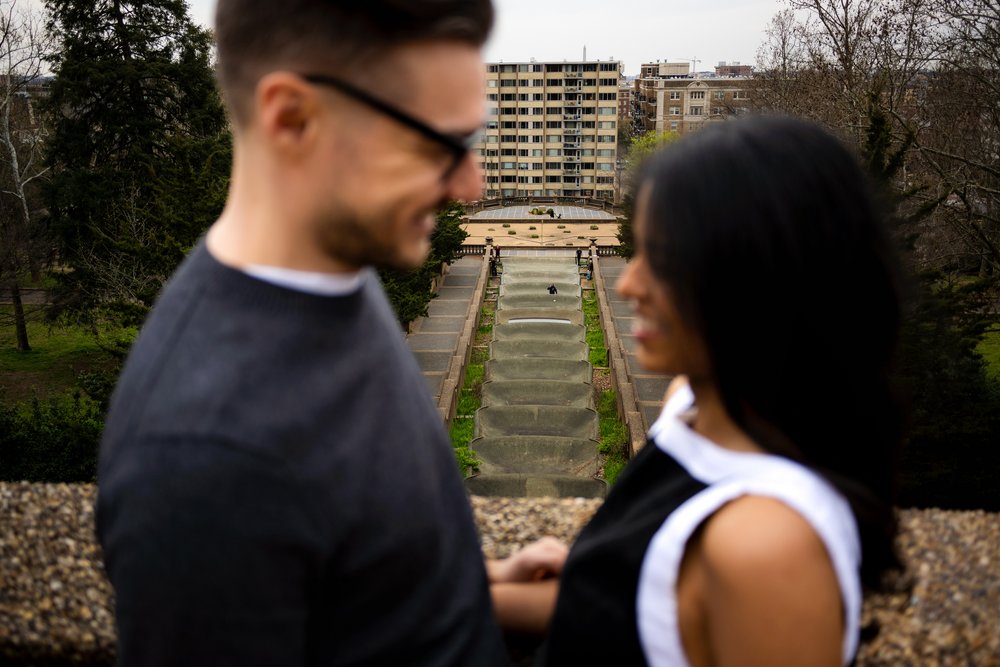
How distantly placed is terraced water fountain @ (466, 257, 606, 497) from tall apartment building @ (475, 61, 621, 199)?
51.2m

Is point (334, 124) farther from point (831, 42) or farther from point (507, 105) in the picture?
point (507, 105)

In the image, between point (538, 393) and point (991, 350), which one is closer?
point (538, 393)

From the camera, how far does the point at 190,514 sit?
1.12m

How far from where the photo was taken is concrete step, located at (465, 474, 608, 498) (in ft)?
48.6

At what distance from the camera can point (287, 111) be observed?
4.28ft

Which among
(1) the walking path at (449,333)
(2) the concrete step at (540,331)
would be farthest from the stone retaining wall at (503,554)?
(2) the concrete step at (540,331)

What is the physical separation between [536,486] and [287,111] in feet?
46.0

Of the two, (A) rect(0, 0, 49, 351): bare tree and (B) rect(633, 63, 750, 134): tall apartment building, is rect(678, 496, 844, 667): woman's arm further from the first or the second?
(B) rect(633, 63, 750, 134): tall apartment building

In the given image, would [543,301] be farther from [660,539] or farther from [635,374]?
[660,539]

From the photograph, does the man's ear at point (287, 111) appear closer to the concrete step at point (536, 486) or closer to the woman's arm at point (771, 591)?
the woman's arm at point (771, 591)

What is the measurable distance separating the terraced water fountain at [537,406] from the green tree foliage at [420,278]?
2782mm

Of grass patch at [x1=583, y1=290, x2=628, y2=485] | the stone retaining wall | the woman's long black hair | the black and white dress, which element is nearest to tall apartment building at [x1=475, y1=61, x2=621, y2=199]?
grass patch at [x1=583, y1=290, x2=628, y2=485]

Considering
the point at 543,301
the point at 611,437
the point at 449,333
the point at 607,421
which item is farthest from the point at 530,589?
the point at 543,301

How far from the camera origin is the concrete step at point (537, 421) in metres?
19.3
